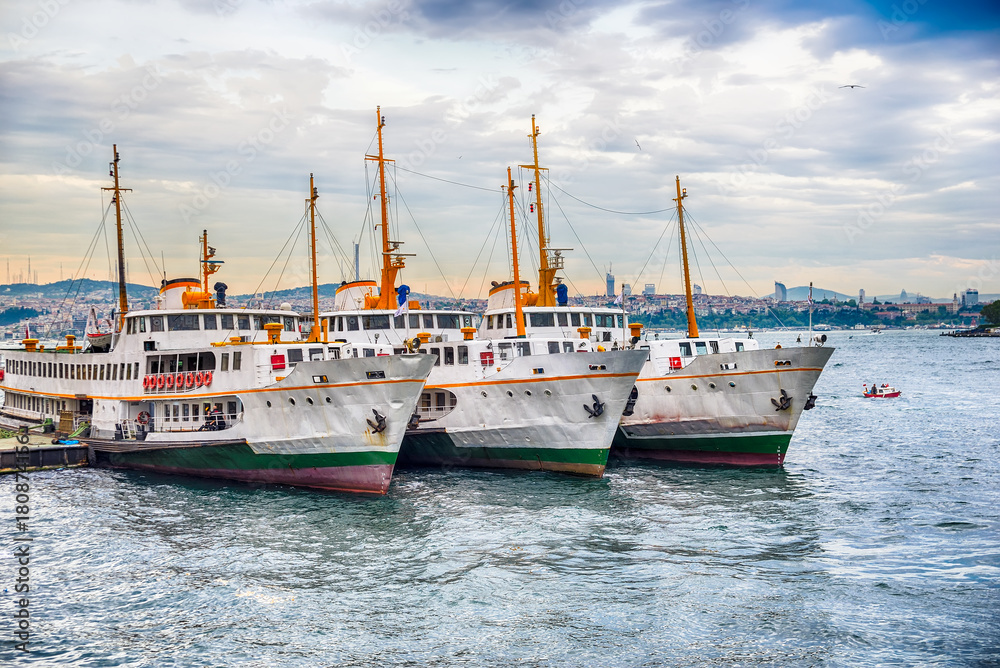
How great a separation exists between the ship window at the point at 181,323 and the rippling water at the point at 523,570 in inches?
240

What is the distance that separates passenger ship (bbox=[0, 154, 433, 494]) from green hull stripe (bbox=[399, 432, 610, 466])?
487cm

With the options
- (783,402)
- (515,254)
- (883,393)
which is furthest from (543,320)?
(883,393)

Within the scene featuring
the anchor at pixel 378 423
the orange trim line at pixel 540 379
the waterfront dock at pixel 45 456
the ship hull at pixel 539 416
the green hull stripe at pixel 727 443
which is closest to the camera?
the anchor at pixel 378 423

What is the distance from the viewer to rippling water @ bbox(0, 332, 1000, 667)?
15.2 meters

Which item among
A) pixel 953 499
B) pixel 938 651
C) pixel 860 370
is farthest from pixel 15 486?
pixel 860 370

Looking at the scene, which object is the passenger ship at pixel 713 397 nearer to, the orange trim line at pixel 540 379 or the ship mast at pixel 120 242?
the orange trim line at pixel 540 379

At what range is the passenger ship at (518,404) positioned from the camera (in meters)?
29.2

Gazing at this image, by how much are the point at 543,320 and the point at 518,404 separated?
7638 mm

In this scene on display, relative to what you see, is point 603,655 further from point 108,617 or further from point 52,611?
point 52,611

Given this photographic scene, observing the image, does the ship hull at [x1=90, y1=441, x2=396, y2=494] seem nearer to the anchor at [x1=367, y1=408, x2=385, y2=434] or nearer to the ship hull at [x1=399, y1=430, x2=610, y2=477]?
the anchor at [x1=367, y1=408, x2=385, y2=434]

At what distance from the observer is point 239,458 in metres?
28.8

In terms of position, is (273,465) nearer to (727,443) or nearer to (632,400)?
(632,400)

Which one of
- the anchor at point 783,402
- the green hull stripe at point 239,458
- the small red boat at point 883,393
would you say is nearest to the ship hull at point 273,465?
the green hull stripe at point 239,458

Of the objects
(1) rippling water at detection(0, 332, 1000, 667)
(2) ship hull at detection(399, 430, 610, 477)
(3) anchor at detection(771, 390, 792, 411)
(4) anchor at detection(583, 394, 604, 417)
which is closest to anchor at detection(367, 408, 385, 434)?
(1) rippling water at detection(0, 332, 1000, 667)
